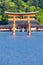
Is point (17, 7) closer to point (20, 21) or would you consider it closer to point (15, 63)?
point (20, 21)

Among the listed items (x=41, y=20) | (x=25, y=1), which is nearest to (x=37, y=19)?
(x=41, y=20)

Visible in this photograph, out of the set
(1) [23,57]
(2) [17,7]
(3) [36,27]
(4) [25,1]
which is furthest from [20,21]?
(1) [23,57]

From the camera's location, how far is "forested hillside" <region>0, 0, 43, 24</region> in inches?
6422

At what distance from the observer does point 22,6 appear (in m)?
173

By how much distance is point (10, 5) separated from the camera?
172750 millimetres

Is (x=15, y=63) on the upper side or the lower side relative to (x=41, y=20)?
upper

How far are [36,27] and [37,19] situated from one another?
6.17 meters

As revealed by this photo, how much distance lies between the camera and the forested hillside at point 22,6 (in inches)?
6422

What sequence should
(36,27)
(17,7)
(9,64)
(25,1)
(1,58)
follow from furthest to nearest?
(25,1)
(17,7)
(36,27)
(1,58)
(9,64)

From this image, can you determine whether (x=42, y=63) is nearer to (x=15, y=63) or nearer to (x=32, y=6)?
(x=15, y=63)

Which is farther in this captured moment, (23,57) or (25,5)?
(25,5)

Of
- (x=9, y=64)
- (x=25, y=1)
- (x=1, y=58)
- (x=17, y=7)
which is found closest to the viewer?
(x=9, y=64)

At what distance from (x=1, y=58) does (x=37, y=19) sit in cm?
11602

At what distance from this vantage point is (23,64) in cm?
3838
